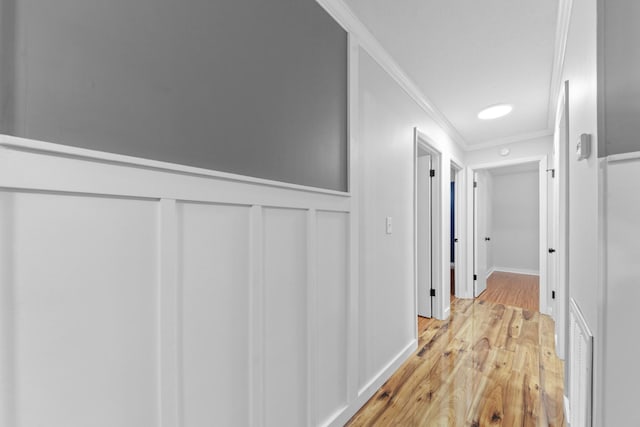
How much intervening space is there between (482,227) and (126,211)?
15.8 ft

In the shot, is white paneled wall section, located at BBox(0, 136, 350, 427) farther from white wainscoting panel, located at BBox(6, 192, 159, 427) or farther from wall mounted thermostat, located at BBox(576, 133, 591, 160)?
wall mounted thermostat, located at BBox(576, 133, 591, 160)

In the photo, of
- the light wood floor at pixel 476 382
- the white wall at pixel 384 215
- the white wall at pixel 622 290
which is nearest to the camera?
the white wall at pixel 622 290

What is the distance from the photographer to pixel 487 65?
2.06 m

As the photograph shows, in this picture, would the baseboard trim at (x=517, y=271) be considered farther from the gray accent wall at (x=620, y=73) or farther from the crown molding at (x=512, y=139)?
the gray accent wall at (x=620, y=73)

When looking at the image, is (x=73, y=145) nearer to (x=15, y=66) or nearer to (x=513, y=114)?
(x=15, y=66)

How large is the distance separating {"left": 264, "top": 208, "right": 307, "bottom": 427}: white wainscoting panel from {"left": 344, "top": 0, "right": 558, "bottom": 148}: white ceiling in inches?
53.0

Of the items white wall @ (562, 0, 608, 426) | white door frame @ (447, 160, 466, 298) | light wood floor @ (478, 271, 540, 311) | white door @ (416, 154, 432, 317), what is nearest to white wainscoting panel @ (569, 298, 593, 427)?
white wall @ (562, 0, 608, 426)

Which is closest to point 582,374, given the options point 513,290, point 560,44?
point 560,44

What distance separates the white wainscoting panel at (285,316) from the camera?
1.10 metres

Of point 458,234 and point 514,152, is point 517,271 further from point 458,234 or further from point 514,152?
point 514,152

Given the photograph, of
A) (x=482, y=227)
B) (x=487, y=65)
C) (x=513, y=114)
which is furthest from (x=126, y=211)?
(x=482, y=227)

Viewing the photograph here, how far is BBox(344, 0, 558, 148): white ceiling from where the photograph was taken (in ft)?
4.96

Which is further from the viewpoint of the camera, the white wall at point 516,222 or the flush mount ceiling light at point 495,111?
the white wall at point 516,222

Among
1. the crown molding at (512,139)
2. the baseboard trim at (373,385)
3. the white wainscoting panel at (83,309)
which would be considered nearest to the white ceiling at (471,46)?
the crown molding at (512,139)
